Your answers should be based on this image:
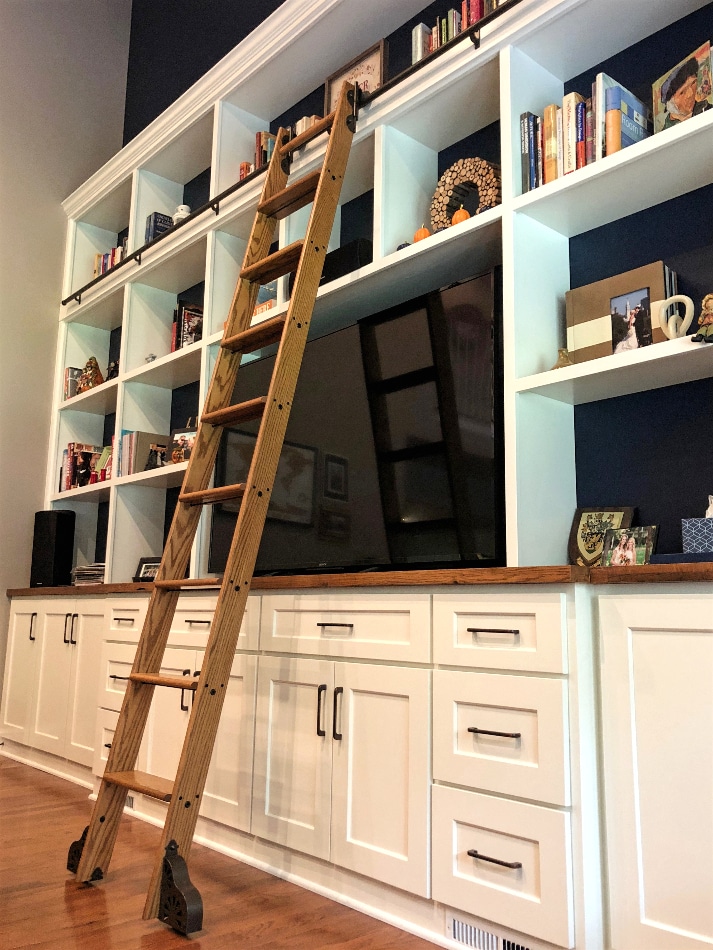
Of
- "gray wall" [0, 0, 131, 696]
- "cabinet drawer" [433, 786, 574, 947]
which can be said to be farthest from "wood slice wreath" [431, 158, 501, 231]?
"gray wall" [0, 0, 131, 696]

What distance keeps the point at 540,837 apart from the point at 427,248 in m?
1.61

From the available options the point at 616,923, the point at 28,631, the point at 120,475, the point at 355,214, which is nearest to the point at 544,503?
the point at 616,923

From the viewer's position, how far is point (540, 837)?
1.55 meters

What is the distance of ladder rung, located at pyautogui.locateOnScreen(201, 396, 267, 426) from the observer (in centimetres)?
207

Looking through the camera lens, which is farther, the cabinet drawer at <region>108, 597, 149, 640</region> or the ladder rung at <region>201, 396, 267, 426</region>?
the cabinet drawer at <region>108, 597, 149, 640</region>

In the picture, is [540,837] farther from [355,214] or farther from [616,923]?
[355,214]

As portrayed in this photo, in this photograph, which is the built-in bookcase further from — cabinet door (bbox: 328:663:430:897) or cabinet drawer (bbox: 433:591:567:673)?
cabinet door (bbox: 328:663:430:897)

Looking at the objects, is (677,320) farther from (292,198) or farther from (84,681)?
(84,681)

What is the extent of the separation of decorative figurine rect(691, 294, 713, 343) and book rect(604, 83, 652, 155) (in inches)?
19.9

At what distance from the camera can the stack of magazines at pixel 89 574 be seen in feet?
12.6

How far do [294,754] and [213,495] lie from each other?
2.41 ft

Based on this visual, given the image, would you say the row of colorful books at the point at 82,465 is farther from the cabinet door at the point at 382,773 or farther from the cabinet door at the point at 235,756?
the cabinet door at the point at 382,773

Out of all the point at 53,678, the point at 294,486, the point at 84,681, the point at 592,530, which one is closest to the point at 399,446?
the point at 294,486

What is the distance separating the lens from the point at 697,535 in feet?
5.82
